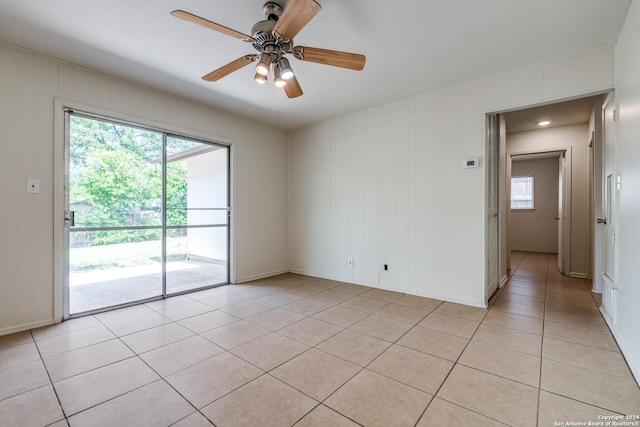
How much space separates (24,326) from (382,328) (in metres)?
3.34

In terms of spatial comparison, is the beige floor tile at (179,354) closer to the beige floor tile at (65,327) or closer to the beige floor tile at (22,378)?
the beige floor tile at (22,378)

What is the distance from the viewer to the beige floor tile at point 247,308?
308cm

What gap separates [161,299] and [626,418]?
13.8ft

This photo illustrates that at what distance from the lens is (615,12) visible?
2123mm

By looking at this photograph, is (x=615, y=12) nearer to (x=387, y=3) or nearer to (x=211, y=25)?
(x=387, y=3)

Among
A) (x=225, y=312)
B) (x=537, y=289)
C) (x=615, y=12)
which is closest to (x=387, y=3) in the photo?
(x=615, y=12)

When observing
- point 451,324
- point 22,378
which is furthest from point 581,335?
point 22,378

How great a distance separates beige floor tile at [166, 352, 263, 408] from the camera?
1715 mm

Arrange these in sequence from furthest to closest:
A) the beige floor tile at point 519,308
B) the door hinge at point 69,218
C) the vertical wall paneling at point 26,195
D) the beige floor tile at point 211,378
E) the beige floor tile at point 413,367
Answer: the beige floor tile at point 519,308 → the door hinge at point 69,218 → the vertical wall paneling at point 26,195 → the beige floor tile at point 413,367 → the beige floor tile at point 211,378

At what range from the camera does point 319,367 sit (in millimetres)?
2021

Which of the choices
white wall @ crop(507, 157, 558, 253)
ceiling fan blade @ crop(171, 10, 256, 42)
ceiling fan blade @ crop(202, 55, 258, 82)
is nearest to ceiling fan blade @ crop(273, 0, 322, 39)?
ceiling fan blade @ crop(171, 10, 256, 42)

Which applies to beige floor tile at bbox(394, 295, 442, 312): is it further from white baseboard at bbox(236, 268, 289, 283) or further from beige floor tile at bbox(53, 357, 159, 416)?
beige floor tile at bbox(53, 357, 159, 416)

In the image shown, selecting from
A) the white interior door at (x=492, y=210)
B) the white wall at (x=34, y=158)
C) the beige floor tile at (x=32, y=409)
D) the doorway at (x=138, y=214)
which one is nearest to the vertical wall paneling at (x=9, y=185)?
the white wall at (x=34, y=158)

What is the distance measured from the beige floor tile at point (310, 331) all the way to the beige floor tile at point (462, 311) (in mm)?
1267
